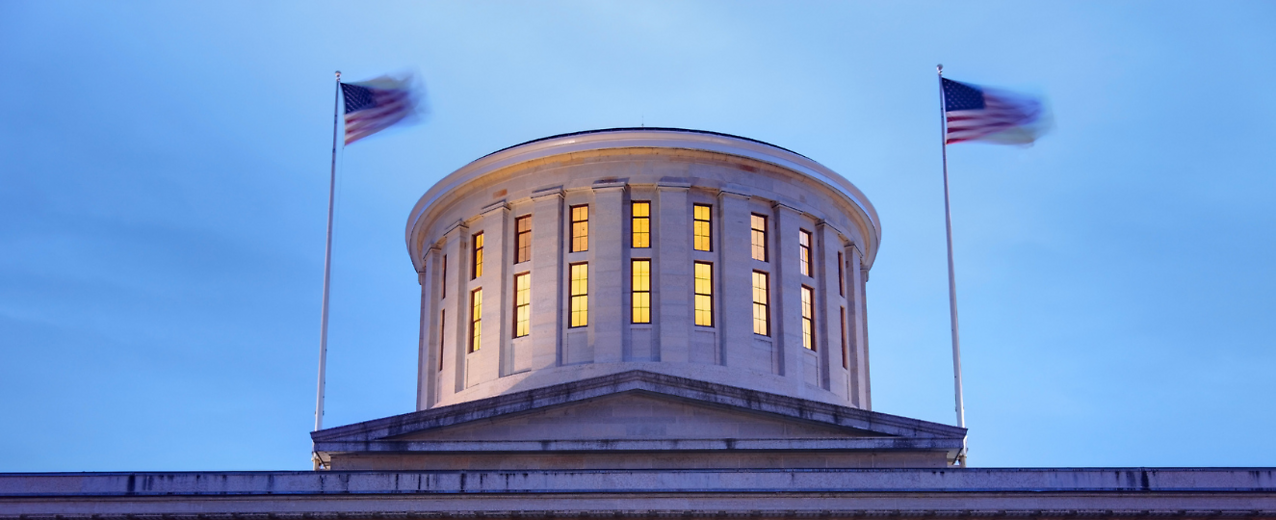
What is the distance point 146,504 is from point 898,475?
14.3 metres

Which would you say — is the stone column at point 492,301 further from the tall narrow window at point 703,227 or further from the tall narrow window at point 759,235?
the tall narrow window at point 759,235

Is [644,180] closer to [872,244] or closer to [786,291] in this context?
[786,291]

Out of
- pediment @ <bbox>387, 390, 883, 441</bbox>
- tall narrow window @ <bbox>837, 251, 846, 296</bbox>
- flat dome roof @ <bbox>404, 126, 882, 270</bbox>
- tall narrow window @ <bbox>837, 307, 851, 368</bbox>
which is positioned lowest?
Answer: pediment @ <bbox>387, 390, 883, 441</bbox>

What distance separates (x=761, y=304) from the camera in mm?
41000

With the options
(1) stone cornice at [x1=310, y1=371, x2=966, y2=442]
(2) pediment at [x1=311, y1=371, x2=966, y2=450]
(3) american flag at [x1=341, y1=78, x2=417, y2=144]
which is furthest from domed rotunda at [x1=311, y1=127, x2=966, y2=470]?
(2) pediment at [x1=311, y1=371, x2=966, y2=450]

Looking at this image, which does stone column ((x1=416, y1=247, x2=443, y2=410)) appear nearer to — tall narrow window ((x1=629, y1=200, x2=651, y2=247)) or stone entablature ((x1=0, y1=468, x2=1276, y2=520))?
tall narrow window ((x1=629, y1=200, x2=651, y2=247))

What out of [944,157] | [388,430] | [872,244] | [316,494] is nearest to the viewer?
[316,494]

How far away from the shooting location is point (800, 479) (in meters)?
30.3

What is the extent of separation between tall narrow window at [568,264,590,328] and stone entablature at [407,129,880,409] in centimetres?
5

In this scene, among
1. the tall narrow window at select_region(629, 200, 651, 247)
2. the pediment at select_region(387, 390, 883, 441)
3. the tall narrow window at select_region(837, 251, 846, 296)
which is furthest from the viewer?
the tall narrow window at select_region(837, 251, 846, 296)

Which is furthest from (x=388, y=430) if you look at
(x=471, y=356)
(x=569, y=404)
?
(x=471, y=356)

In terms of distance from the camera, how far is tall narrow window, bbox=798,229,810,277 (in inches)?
1660

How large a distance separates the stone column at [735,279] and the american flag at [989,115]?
20.0 ft

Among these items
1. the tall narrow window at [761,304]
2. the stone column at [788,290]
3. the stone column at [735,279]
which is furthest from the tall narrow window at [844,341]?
the stone column at [735,279]
